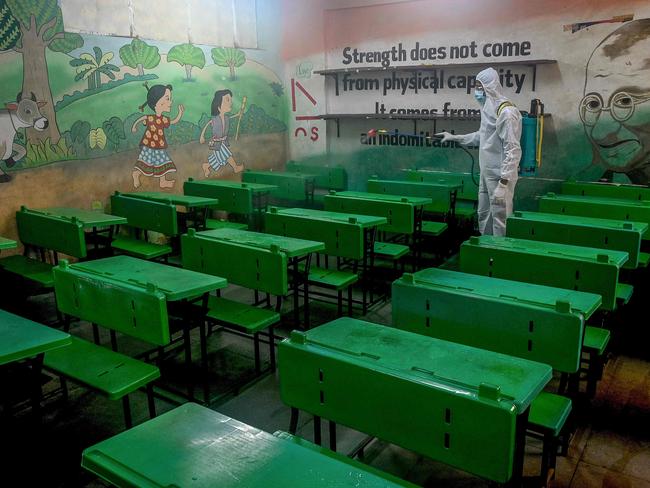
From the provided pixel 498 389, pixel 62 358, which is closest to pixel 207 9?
pixel 62 358

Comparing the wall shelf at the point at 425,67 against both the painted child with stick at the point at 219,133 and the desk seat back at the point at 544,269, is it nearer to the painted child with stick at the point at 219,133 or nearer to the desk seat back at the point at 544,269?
the painted child with stick at the point at 219,133

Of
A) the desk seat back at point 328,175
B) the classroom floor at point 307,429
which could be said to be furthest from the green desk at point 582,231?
the desk seat back at point 328,175

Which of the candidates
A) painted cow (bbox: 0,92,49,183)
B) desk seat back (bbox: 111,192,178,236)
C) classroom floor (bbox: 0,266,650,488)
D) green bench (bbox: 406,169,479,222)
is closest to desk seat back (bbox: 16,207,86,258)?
painted cow (bbox: 0,92,49,183)

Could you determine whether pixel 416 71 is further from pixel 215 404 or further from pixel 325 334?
pixel 325 334

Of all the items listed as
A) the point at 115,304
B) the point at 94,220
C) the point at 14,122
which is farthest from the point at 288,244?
the point at 14,122

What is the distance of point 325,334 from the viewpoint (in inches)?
79.0

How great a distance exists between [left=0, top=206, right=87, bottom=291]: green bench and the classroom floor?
35.8 inches

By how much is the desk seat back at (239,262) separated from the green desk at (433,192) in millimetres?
2726

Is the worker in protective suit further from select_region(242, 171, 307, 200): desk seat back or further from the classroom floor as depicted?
select_region(242, 171, 307, 200): desk seat back

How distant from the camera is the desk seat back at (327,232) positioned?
4.01 m

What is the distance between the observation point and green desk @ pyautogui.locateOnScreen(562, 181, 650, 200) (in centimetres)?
525

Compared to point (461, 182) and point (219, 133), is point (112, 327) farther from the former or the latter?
point (461, 182)

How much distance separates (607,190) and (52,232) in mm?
5007

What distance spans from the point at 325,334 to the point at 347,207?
3.11 metres
